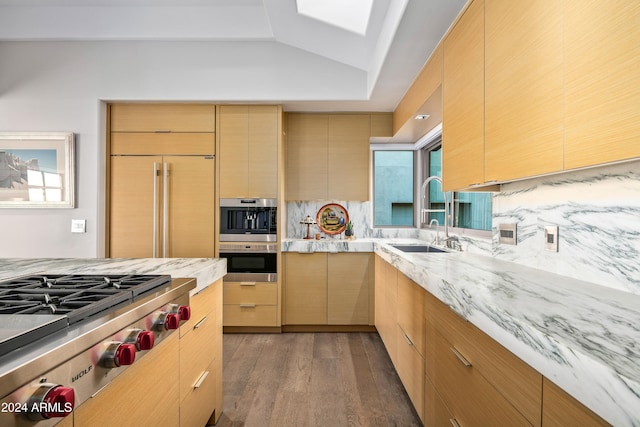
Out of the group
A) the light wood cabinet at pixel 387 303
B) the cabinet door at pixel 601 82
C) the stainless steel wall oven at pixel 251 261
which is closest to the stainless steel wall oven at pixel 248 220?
the stainless steel wall oven at pixel 251 261

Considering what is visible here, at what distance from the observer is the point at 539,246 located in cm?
158

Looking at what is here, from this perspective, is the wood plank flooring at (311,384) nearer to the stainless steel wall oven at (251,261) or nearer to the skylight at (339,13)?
the stainless steel wall oven at (251,261)

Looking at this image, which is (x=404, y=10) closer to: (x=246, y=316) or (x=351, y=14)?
(x=351, y=14)

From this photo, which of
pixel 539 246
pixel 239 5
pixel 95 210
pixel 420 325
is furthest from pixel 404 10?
pixel 95 210

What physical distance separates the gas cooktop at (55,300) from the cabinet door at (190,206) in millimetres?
1979

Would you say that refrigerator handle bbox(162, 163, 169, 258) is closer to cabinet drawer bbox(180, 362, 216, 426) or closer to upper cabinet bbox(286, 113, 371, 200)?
upper cabinet bbox(286, 113, 371, 200)

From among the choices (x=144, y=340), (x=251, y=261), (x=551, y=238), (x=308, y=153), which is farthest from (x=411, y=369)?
(x=308, y=153)

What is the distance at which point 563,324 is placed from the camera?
769 mm

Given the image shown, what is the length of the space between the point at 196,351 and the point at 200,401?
0.85 feet

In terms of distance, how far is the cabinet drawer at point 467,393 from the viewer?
0.92m

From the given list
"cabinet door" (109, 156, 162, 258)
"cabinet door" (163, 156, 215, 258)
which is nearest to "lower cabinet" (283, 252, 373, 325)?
"cabinet door" (163, 156, 215, 258)

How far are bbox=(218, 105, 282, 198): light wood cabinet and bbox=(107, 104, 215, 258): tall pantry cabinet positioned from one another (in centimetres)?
16

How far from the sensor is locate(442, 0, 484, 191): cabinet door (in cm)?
161

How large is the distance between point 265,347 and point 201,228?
1267 millimetres
